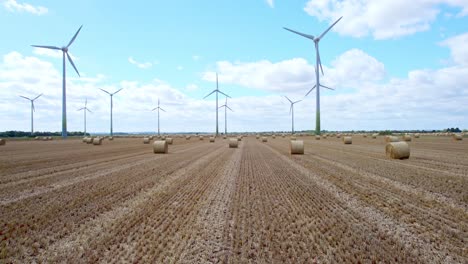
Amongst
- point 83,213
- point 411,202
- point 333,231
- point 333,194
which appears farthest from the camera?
point 333,194

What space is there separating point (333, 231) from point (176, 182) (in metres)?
7.05

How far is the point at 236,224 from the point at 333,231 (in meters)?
1.94

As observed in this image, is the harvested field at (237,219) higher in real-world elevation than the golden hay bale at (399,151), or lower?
lower

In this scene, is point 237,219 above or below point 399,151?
below

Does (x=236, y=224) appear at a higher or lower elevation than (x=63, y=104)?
lower

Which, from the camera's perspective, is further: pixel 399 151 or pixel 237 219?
pixel 399 151

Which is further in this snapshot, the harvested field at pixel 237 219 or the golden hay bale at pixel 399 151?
the golden hay bale at pixel 399 151

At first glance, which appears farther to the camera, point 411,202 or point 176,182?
point 176,182

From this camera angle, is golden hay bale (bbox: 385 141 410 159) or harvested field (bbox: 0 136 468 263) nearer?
harvested field (bbox: 0 136 468 263)

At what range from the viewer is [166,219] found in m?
7.60

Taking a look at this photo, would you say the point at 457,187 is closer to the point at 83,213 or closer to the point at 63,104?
the point at 83,213

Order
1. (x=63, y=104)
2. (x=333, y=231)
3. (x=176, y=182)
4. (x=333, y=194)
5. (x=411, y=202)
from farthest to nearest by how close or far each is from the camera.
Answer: (x=63, y=104) → (x=176, y=182) → (x=333, y=194) → (x=411, y=202) → (x=333, y=231)

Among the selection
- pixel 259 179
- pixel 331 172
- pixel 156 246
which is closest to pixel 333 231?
pixel 156 246

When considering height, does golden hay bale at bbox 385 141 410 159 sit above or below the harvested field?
above
